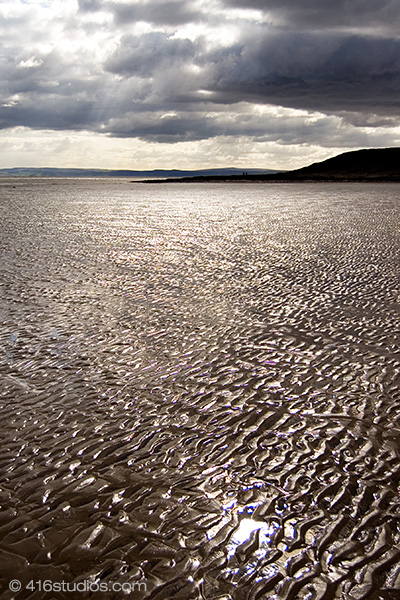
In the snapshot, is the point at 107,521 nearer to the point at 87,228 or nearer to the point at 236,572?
the point at 236,572

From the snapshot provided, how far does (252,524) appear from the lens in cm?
350

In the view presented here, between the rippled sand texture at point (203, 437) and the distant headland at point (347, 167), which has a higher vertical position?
the distant headland at point (347, 167)

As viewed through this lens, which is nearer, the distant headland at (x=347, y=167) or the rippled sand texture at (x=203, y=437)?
the rippled sand texture at (x=203, y=437)

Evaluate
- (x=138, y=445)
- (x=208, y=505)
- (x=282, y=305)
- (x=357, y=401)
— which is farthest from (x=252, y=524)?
(x=282, y=305)

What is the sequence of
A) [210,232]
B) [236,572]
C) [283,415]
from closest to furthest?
[236,572] → [283,415] → [210,232]

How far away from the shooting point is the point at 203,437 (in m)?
4.63

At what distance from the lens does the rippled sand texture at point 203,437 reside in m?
3.19

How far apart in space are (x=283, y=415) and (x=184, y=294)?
4899 millimetres

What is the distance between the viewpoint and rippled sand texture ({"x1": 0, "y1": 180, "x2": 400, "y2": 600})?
319 centimetres

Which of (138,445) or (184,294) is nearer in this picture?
(138,445)

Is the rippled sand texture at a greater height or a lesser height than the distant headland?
lesser

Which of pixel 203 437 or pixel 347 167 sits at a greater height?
pixel 347 167

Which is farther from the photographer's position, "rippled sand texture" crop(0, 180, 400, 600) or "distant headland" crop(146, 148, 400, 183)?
"distant headland" crop(146, 148, 400, 183)

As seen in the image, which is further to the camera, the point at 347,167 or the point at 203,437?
the point at 347,167
